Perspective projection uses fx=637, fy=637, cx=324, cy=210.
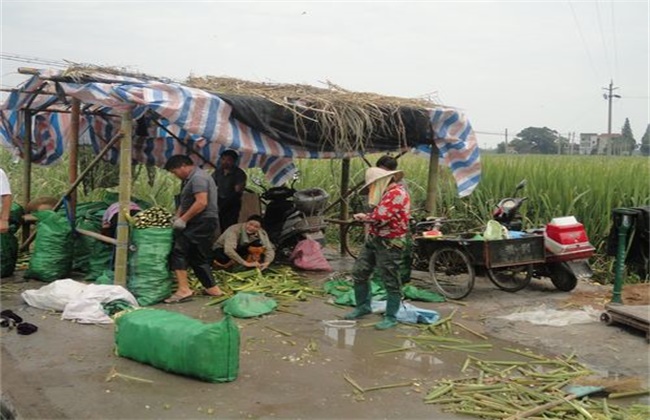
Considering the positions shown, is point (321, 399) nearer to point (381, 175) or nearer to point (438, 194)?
point (381, 175)

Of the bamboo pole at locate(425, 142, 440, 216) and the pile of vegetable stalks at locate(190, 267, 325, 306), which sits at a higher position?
the bamboo pole at locate(425, 142, 440, 216)

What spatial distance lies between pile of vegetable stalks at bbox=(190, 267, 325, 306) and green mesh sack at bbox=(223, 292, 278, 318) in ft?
0.96

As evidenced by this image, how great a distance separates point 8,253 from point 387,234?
4.59m

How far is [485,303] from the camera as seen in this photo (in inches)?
283

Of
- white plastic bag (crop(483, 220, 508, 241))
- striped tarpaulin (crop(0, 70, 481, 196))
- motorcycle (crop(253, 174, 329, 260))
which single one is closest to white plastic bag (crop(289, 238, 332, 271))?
motorcycle (crop(253, 174, 329, 260))

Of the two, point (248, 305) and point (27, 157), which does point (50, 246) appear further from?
A: point (248, 305)

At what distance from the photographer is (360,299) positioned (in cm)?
637

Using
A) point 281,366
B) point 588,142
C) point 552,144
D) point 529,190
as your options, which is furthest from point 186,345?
point 552,144

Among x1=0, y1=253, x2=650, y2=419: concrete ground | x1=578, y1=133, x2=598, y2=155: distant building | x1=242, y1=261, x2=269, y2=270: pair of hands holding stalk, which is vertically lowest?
x1=0, y1=253, x2=650, y2=419: concrete ground

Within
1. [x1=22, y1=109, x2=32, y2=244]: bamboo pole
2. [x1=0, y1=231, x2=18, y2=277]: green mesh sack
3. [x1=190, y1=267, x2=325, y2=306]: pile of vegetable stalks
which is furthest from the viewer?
[x1=22, y1=109, x2=32, y2=244]: bamboo pole

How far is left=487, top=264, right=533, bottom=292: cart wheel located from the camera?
25.0 ft

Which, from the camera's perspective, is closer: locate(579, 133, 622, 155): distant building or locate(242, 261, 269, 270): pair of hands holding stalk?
locate(242, 261, 269, 270): pair of hands holding stalk

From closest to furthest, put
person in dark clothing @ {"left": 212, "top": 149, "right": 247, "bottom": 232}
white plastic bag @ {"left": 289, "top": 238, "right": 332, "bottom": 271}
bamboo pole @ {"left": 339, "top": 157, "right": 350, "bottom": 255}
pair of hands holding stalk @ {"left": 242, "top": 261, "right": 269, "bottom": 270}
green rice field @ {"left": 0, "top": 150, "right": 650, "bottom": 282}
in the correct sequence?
pair of hands holding stalk @ {"left": 242, "top": 261, "right": 269, "bottom": 270}
person in dark clothing @ {"left": 212, "top": 149, "right": 247, "bottom": 232}
white plastic bag @ {"left": 289, "top": 238, "right": 332, "bottom": 271}
green rice field @ {"left": 0, "top": 150, "right": 650, "bottom": 282}
bamboo pole @ {"left": 339, "top": 157, "right": 350, "bottom": 255}

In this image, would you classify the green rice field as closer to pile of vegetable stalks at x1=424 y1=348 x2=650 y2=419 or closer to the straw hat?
the straw hat
